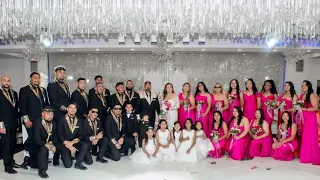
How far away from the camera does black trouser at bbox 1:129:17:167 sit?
180 inches

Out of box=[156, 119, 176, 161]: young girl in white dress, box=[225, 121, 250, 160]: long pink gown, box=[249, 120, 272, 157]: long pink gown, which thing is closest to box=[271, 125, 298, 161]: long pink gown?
box=[249, 120, 272, 157]: long pink gown

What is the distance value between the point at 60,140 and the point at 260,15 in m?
3.75

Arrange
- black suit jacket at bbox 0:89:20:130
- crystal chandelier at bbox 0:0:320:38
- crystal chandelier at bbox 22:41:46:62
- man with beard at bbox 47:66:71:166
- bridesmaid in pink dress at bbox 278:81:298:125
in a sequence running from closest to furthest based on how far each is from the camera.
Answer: crystal chandelier at bbox 0:0:320:38 < black suit jacket at bbox 0:89:20:130 < man with beard at bbox 47:66:71:166 < bridesmaid in pink dress at bbox 278:81:298:125 < crystal chandelier at bbox 22:41:46:62

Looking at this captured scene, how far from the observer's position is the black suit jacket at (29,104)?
4719mm

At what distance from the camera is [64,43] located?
396 inches

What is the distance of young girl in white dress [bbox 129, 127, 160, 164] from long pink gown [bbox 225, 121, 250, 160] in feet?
4.78

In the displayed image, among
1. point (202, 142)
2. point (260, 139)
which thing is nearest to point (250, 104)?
point (260, 139)

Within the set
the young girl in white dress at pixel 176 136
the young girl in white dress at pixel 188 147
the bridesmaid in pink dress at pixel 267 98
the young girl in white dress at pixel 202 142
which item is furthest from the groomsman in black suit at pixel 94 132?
the bridesmaid in pink dress at pixel 267 98

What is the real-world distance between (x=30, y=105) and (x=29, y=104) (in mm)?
23

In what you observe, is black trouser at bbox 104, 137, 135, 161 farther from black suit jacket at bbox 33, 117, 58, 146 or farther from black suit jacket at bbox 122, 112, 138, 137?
black suit jacket at bbox 33, 117, 58, 146

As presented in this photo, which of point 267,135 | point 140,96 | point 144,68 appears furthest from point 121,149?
point 144,68

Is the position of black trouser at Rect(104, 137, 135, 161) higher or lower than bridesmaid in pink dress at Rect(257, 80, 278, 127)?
lower

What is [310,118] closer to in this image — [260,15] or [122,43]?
[260,15]

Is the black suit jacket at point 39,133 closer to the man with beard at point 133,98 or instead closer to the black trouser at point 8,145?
the black trouser at point 8,145
